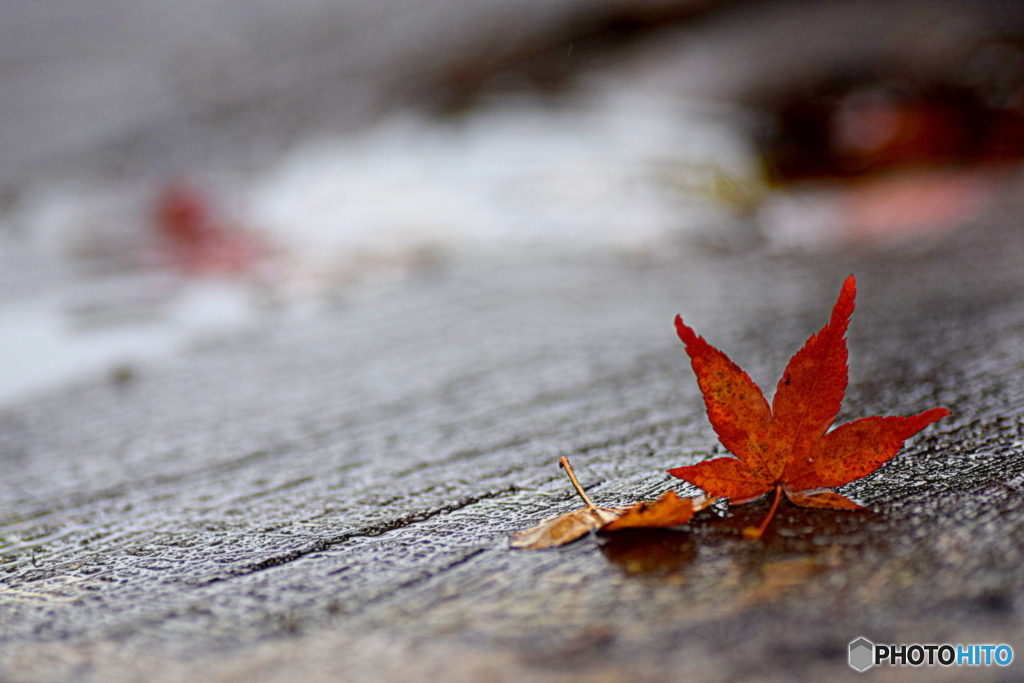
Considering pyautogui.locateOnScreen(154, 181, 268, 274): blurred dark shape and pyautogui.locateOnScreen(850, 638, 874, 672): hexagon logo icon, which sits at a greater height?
pyautogui.locateOnScreen(154, 181, 268, 274): blurred dark shape

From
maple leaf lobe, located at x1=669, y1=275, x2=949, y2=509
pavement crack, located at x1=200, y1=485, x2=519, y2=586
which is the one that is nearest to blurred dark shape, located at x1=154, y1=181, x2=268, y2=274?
pavement crack, located at x1=200, y1=485, x2=519, y2=586

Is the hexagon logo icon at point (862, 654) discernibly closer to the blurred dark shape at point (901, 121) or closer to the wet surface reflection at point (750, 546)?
the wet surface reflection at point (750, 546)

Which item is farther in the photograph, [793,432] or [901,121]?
[901,121]

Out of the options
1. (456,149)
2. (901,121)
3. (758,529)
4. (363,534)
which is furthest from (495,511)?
(901,121)

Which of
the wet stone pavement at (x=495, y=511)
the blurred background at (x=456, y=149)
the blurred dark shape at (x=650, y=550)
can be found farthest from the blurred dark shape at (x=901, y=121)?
the blurred dark shape at (x=650, y=550)

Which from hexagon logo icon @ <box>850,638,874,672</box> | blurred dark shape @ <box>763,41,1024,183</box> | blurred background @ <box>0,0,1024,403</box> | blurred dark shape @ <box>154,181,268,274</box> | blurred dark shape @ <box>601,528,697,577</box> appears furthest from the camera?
blurred dark shape @ <box>763,41,1024,183</box>

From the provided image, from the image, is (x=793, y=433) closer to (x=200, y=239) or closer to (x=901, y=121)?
Result: (x=200, y=239)

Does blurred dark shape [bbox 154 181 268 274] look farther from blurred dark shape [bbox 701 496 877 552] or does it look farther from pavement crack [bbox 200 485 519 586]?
blurred dark shape [bbox 701 496 877 552]

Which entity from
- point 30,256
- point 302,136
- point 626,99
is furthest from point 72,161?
point 626,99
